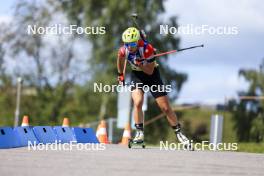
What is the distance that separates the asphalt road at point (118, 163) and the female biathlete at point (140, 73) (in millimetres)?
1698

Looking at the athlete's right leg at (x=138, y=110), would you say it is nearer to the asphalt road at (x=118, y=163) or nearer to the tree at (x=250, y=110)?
the asphalt road at (x=118, y=163)

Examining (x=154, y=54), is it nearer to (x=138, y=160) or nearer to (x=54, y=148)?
(x=54, y=148)

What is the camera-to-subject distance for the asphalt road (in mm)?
8516

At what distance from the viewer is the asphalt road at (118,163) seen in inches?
335

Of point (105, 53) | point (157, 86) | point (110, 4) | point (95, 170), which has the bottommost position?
point (95, 170)

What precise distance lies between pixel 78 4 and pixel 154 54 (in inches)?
1395

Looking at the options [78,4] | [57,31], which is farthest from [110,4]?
[57,31]

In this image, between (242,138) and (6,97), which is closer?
(242,138)

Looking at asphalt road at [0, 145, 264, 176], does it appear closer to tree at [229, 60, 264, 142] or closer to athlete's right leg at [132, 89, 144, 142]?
athlete's right leg at [132, 89, 144, 142]

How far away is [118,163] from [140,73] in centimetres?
410

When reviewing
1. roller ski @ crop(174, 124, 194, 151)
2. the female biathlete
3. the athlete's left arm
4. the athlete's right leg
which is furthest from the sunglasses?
roller ski @ crop(174, 124, 194, 151)

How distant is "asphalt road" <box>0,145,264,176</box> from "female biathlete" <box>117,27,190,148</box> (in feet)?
5.57

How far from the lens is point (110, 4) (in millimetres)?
46438

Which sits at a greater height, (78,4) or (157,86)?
(78,4)
